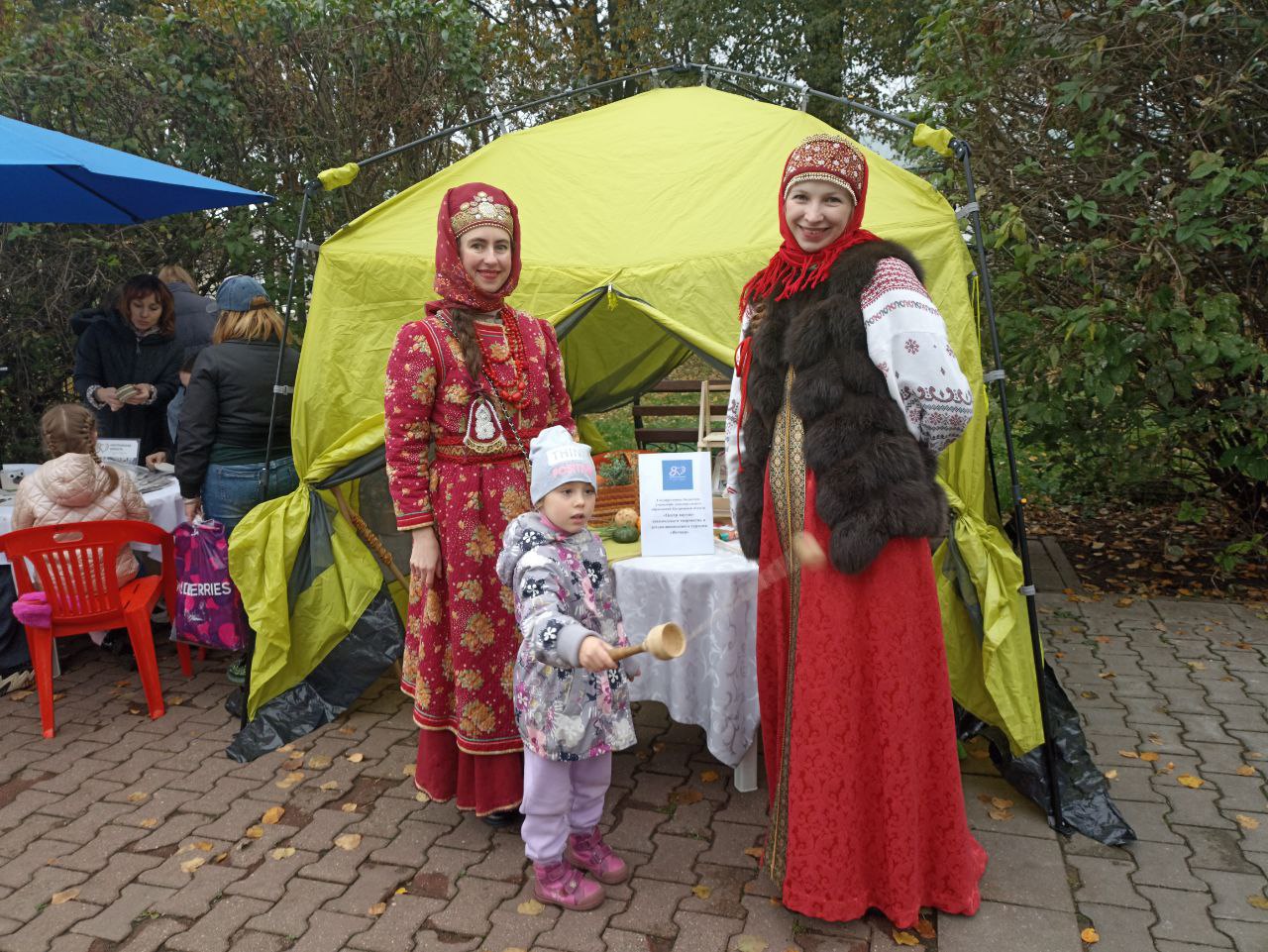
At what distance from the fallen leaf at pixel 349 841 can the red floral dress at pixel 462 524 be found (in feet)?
1.15

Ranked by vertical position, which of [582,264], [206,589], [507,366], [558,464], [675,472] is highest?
[582,264]

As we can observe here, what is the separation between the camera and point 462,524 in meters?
2.88

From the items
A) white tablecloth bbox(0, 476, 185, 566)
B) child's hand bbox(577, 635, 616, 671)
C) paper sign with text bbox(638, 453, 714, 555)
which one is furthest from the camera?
white tablecloth bbox(0, 476, 185, 566)

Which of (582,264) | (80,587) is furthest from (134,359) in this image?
(582,264)

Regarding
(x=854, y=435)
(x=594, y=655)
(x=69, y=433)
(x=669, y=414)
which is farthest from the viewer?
(x=669, y=414)

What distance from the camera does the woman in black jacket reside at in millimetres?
5246

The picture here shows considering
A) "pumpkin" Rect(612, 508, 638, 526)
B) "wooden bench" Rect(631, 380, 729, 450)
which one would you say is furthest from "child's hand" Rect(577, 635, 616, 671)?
"wooden bench" Rect(631, 380, 729, 450)

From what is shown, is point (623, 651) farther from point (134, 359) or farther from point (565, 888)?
point (134, 359)

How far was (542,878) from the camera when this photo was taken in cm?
274

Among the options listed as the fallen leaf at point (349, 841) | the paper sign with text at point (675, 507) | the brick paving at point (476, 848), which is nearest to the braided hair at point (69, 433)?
the brick paving at point (476, 848)

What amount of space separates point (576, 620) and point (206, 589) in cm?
241

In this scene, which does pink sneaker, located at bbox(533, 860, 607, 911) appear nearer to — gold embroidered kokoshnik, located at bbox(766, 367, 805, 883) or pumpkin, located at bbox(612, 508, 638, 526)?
gold embroidered kokoshnik, located at bbox(766, 367, 805, 883)

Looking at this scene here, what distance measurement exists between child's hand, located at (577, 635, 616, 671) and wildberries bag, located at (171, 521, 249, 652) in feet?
8.17

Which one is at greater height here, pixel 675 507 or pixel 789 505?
pixel 789 505
